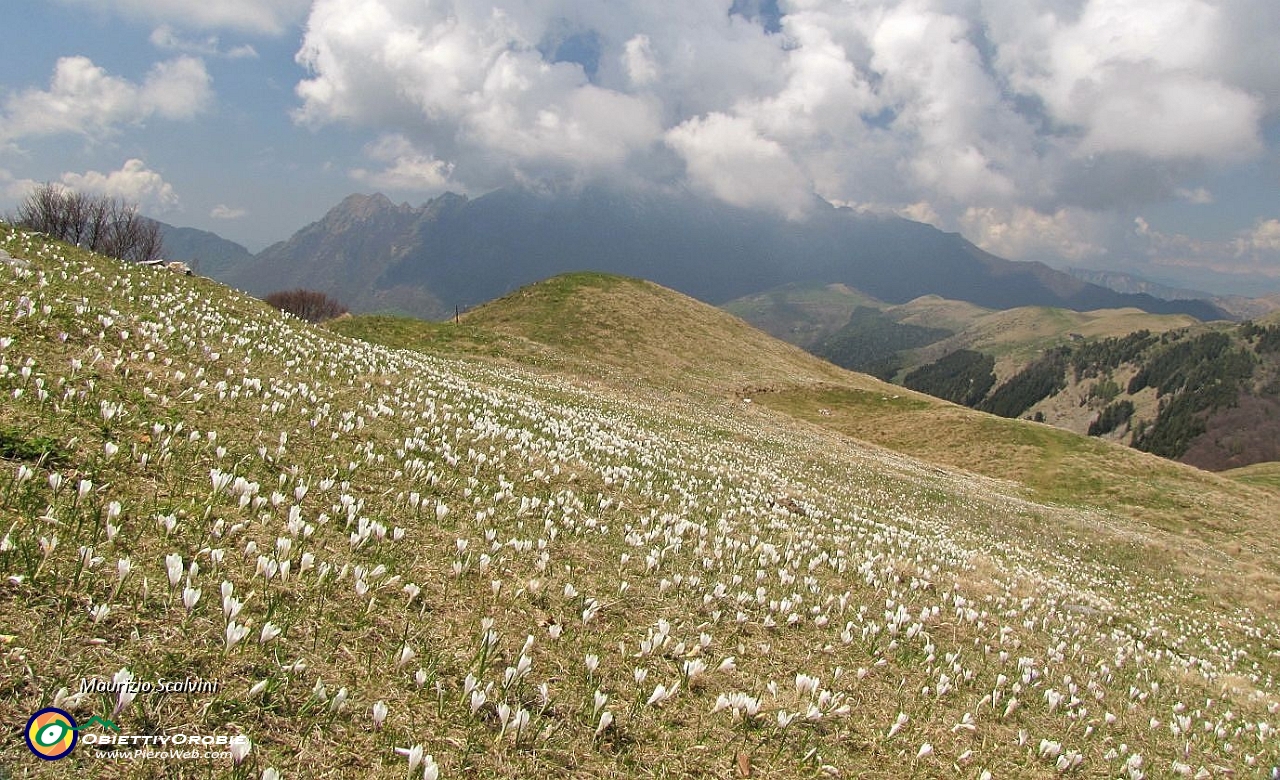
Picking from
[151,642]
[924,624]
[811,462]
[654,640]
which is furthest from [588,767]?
[811,462]

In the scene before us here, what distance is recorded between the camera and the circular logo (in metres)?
3.22

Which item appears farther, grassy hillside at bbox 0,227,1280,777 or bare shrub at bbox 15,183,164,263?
bare shrub at bbox 15,183,164,263

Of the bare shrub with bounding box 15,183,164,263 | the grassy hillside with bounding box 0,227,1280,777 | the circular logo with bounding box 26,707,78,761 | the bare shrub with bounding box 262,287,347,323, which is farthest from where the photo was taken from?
the bare shrub with bounding box 262,287,347,323

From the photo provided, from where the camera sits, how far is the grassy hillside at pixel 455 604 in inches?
167

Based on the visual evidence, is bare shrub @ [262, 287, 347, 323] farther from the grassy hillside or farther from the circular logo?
the circular logo

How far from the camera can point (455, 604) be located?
6.02m

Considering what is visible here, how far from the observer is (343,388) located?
12.3 meters

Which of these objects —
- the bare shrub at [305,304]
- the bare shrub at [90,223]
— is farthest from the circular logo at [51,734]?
the bare shrub at [305,304]

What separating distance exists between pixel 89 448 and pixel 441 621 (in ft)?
14.4

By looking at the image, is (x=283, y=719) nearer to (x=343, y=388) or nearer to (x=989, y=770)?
(x=989, y=770)

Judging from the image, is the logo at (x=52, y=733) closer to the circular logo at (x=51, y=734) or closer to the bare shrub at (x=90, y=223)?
the circular logo at (x=51, y=734)

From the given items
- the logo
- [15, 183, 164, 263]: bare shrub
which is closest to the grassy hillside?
the logo

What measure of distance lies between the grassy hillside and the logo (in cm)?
5

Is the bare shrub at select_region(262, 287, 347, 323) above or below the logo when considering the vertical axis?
above
